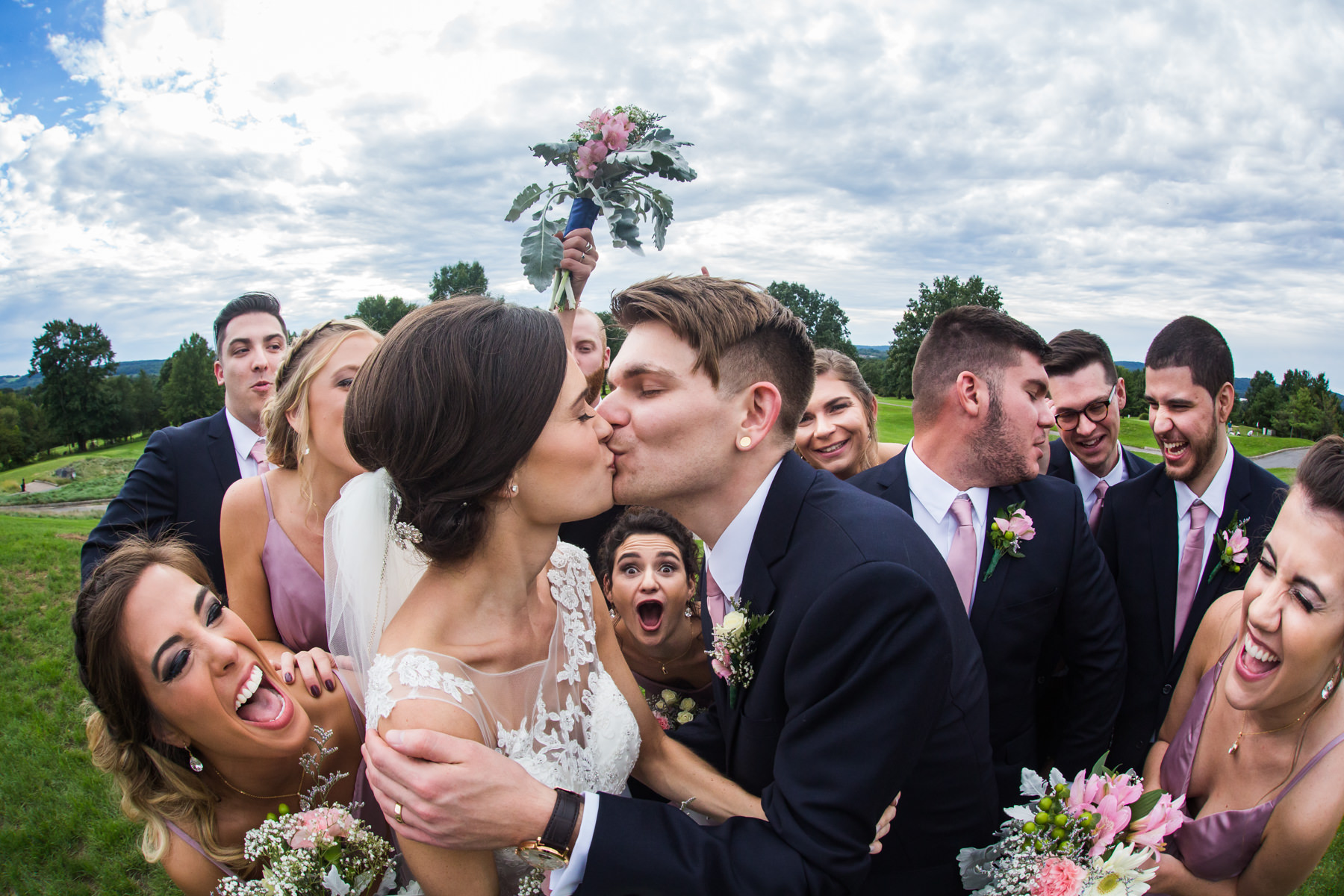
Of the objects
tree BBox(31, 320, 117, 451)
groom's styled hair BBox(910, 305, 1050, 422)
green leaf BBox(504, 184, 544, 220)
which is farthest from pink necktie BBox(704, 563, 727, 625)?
tree BBox(31, 320, 117, 451)

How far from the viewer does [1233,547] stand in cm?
464

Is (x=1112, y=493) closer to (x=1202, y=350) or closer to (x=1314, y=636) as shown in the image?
(x=1202, y=350)

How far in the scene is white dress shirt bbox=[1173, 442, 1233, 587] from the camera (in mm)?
4988

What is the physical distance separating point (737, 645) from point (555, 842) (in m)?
0.96

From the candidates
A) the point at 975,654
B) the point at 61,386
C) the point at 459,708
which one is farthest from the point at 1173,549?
the point at 61,386

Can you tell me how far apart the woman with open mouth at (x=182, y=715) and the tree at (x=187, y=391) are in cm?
8914

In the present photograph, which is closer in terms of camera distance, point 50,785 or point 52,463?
point 50,785

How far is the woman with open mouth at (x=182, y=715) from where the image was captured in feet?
10.2

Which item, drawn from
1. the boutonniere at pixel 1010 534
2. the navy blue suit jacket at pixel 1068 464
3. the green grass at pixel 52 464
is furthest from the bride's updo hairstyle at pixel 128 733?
the green grass at pixel 52 464

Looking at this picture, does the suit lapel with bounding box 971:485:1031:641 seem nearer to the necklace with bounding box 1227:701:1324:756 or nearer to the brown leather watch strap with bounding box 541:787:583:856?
the necklace with bounding box 1227:701:1324:756

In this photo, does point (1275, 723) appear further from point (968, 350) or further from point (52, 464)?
point (52, 464)

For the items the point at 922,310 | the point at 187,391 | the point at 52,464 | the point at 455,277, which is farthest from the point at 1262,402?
the point at 52,464

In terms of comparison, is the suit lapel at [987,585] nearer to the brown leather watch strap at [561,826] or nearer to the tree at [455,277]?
the brown leather watch strap at [561,826]

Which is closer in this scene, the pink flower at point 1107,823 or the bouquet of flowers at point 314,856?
the bouquet of flowers at point 314,856
